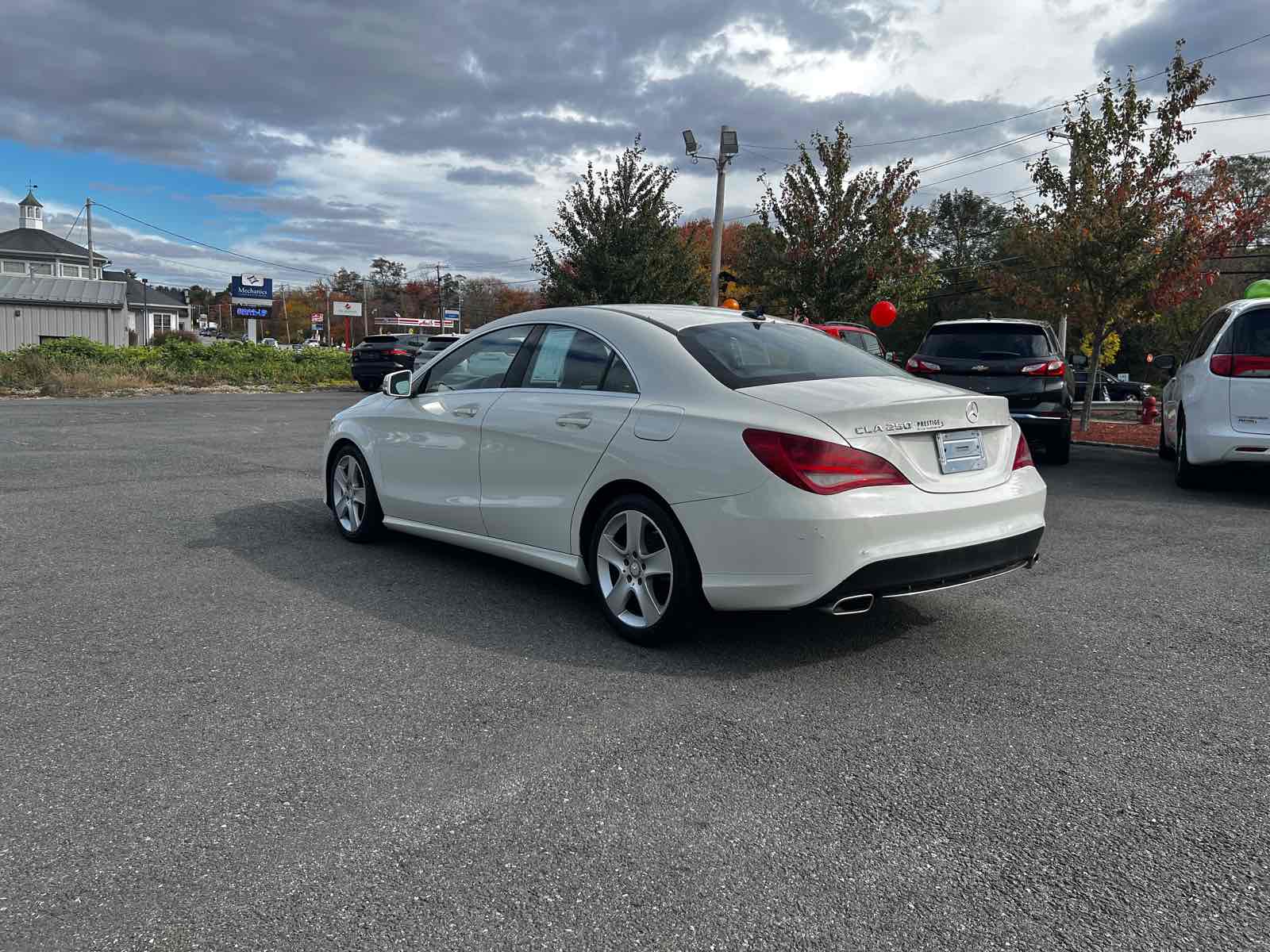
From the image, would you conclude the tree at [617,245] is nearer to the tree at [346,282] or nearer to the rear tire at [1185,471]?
the rear tire at [1185,471]

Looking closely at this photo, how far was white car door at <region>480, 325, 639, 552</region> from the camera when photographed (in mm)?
4824

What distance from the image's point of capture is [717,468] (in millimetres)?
4188

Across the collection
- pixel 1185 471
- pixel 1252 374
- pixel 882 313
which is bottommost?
pixel 1185 471

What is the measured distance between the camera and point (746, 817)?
2.95 meters

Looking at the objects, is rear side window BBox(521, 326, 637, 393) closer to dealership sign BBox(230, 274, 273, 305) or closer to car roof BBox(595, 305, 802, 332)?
car roof BBox(595, 305, 802, 332)

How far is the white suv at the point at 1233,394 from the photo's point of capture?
8.79 metres

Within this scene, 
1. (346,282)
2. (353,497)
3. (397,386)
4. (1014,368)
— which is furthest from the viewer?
(346,282)

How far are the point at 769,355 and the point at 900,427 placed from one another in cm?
87

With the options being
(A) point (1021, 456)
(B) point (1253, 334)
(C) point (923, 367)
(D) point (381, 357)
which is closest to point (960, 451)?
(A) point (1021, 456)

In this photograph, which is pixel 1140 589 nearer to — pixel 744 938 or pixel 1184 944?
pixel 1184 944

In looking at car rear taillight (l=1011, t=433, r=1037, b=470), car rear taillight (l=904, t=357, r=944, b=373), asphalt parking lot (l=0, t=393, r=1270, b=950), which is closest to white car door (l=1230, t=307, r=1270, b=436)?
car rear taillight (l=904, t=357, r=944, b=373)

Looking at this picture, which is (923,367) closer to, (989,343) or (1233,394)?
(989,343)

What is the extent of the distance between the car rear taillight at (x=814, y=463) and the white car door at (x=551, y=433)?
2.76 ft

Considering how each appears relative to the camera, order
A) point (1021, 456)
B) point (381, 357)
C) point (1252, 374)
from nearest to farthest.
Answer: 1. point (1021, 456)
2. point (1252, 374)
3. point (381, 357)
